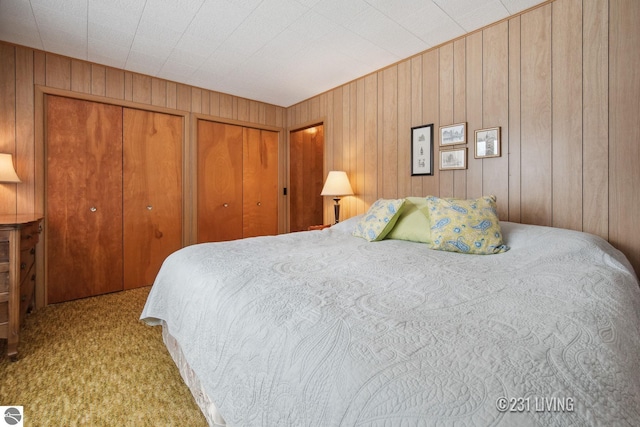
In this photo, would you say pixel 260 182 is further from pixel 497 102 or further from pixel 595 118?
pixel 595 118

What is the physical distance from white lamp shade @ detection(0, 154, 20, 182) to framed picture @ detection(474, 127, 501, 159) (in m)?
3.65

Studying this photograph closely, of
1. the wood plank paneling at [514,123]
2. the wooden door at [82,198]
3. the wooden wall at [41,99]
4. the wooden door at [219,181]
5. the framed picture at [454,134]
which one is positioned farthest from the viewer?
the wooden door at [219,181]

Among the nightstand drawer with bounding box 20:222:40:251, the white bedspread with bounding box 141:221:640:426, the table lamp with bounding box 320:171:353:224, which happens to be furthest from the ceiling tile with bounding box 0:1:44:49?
the table lamp with bounding box 320:171:353:224

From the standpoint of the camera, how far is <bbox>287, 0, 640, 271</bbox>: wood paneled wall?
176cm

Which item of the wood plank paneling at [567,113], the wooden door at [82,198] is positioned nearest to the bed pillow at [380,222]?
the wood plank paneling at [567,113]

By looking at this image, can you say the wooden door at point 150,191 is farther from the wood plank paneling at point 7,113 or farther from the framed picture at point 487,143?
the framed picture at point 487,143

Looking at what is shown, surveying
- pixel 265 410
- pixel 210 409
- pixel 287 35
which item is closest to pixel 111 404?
pixel 210 409

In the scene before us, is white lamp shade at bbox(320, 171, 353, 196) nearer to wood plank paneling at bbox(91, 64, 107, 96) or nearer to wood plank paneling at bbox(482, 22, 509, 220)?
wood plank paneling at bbox(482, 22, 509, 220)

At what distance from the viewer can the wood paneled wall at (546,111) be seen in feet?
5.78

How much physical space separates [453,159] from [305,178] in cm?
246

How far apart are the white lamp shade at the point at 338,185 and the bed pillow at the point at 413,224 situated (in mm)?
1025

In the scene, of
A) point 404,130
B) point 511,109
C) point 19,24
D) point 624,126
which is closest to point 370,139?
point 404,130

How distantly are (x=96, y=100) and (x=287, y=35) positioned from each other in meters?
2.02

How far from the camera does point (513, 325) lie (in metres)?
0.75
